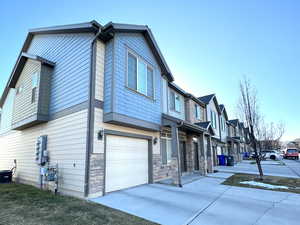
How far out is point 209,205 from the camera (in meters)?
5.48

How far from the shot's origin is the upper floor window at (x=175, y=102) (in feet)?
39.9

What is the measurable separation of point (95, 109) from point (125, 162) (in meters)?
2.80

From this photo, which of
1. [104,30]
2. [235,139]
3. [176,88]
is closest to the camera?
[104,30]

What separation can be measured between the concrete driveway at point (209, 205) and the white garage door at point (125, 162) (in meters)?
0.46

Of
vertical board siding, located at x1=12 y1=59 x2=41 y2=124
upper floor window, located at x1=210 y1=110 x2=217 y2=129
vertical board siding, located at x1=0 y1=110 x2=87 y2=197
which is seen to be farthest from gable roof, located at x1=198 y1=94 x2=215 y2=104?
vertical board siding, located at x1=12 y1=59 x2=41 y2=124

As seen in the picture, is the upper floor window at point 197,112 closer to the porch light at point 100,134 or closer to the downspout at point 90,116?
the porch light at point 100,134

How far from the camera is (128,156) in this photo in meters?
7.96

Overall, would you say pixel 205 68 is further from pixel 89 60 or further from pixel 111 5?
pixel 89 60

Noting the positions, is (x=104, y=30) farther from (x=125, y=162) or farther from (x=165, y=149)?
(x=165, y=149)

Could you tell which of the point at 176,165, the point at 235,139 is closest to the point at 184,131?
the point at 176,165

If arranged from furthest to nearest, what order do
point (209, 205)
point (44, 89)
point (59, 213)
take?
point (44, 89) → point (209, 205) → point (59, 213)

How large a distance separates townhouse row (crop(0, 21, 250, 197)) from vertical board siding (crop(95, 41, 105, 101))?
4 centimetres

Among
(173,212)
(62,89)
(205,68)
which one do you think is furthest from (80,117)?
(205,68)

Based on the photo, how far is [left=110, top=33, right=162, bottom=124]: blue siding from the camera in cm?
691
